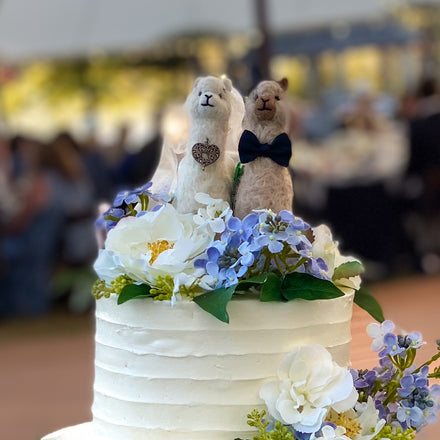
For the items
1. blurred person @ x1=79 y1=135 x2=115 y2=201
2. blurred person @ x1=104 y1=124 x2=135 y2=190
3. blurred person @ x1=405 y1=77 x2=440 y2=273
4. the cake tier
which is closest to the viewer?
the cake tier

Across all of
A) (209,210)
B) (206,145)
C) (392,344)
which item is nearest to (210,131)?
(206,145)

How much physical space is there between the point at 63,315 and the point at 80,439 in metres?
6.60

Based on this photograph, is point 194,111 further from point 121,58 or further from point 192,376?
point 121,58

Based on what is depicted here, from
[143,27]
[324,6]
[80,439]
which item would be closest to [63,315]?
[143,27]

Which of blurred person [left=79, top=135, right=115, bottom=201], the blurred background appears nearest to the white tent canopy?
the blurred background

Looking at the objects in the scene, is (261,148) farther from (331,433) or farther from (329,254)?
(331,433)

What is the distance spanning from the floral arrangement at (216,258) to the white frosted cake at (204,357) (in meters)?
0.04

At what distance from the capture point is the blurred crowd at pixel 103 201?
8203 millimetres

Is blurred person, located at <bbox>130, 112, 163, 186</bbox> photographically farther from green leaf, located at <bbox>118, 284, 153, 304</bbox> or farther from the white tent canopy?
green leaf, located at <bbox>118, 284, 153, 304</bbox>

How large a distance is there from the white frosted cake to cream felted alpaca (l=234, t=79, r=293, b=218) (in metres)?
0.21

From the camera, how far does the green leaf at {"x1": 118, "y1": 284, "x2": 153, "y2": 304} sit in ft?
6.24

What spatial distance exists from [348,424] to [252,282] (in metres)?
0.33

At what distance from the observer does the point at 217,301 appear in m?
1.81

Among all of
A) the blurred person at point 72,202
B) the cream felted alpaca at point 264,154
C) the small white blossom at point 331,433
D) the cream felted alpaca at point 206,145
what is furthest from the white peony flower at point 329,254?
the blurred person at point 72,202
